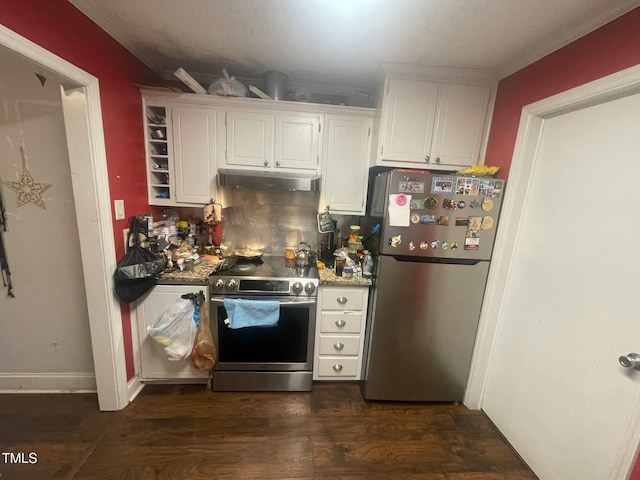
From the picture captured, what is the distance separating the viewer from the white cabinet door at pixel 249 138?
6.52 feet

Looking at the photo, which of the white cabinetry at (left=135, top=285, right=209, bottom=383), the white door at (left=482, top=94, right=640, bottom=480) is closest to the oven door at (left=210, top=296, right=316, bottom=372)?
the white cabinetry at (left=135, top=285, right=209, bottom=383)

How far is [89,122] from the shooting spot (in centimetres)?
137

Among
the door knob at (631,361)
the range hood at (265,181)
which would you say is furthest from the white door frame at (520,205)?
the range hood at (265,181)

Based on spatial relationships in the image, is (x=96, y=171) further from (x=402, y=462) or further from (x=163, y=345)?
(x=402, y=462)

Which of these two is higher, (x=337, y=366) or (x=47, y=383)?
(x=337, y=366)

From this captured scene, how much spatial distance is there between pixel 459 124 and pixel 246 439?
268 centimetres

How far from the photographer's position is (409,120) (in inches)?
73.2

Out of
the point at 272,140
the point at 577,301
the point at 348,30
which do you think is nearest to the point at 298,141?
the point at 272,140

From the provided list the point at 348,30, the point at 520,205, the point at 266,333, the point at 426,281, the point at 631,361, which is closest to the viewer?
the point at 631,361

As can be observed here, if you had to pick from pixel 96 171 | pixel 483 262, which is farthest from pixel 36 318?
pixel 483 262

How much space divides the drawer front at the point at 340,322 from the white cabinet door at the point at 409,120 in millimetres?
1277

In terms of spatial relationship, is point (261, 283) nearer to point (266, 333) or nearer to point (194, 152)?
point (266, 333)

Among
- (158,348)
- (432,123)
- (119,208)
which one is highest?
(432,123)

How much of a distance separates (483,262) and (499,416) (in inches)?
43.4
